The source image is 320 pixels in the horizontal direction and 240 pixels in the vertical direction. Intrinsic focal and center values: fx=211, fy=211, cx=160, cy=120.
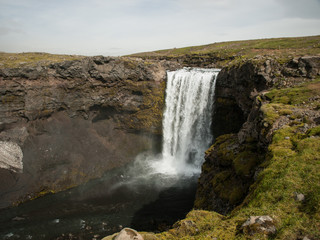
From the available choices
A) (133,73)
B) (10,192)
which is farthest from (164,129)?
(10,192)

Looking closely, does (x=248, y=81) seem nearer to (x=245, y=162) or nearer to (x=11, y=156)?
(x=245, y=162)

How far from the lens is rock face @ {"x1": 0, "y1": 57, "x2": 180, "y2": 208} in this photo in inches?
1410

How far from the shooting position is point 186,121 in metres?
41.0

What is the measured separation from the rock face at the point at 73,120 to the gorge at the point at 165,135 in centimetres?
18

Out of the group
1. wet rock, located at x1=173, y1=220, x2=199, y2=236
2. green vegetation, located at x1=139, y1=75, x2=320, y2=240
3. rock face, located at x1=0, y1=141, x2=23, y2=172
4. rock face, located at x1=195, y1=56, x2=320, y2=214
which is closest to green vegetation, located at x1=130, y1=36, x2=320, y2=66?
rock face, located at x1=195, y1=56, x2=320, y2=214

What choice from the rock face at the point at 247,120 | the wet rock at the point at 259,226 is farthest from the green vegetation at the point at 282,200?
the rock face at the point at 247,120

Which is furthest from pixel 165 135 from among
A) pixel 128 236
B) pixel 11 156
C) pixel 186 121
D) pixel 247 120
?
pixel 128 236

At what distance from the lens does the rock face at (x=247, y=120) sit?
17.1 m

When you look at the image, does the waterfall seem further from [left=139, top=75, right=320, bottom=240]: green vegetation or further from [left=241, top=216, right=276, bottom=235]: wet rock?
[left=241, top=216, right=276, bottom=235]: wet rock

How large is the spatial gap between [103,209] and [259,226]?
25.9 m

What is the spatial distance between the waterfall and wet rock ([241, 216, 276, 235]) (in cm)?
2982

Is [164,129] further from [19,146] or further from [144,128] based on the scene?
[19,146]

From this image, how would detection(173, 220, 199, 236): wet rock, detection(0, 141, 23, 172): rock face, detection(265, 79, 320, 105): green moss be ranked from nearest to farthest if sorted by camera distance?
1. detection(173, 220, 199, 236): wet rock
2. detection(265, 79, 320, 105): green moss
3. detection(0, 141, 23, 172): rock face

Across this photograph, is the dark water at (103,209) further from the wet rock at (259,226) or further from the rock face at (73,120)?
the wet rock at (259,226)
